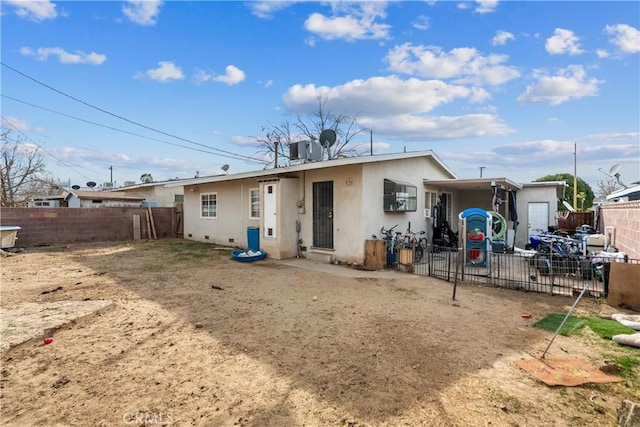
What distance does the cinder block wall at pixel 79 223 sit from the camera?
12.2 meters

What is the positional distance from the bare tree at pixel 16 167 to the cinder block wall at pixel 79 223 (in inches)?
437

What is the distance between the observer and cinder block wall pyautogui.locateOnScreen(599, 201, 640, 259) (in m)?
6.46

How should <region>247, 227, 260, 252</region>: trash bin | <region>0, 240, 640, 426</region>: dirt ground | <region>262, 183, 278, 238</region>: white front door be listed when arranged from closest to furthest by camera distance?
1. <region>0, 240, 640, 426</region>: dirt ground
2. <region>262, 183, 278, 238</region>: white front door
3. <region>247, 227, 260, 252</region>: trash bin

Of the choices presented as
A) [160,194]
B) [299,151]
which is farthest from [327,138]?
[160,194]

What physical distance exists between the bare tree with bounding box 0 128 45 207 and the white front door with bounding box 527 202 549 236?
92.9 ft

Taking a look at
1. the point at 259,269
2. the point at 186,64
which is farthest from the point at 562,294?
the point at 186,64

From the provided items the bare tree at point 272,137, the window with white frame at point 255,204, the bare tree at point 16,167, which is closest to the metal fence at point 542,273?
the window with white frame at point 255,204

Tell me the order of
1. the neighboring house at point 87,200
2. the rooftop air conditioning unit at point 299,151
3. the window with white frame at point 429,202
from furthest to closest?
the neighboring house at point 87,200 → the window with white frame at point 429,202 → the rooftop air conditioning unit at point 299,151

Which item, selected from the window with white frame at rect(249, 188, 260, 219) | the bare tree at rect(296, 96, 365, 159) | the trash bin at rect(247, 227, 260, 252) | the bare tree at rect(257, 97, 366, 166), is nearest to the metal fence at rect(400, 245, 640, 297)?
the trash bin at rect(247, 227, 260, 252)

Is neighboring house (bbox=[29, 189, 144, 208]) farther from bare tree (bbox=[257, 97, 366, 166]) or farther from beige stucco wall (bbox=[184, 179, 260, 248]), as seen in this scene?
bare tree (bbox=[257, 97, 366, 166])

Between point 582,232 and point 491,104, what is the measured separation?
5935 millimetres

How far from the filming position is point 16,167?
21531mm

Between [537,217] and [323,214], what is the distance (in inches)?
377

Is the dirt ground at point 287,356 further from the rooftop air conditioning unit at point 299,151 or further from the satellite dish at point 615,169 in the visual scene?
the satellite dish at point 615,169
